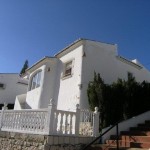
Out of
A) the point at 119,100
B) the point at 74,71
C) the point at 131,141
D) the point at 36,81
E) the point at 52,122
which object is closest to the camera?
the point at 52,122

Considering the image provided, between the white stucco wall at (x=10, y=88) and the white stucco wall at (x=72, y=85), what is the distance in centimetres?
1515

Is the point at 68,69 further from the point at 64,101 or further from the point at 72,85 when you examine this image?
the point at 64,101

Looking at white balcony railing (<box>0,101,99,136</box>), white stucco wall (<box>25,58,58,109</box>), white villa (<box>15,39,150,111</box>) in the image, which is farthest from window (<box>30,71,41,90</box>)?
white balcony railing (<box>0,101,99,136</box>)

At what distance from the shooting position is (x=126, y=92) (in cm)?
1348

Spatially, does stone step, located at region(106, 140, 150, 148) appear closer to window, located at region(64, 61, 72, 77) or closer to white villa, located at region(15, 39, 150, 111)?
white villa, located at region(15, 39, 150, 111)

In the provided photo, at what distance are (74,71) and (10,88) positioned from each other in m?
17.1

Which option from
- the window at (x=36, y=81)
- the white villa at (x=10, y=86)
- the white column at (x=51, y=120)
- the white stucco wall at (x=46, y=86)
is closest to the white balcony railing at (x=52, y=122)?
the white column at (x=51, y=120)

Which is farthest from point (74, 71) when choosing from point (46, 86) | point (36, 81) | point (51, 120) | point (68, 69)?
point (51, 120)

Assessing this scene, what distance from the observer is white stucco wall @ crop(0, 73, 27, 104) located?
30.6m

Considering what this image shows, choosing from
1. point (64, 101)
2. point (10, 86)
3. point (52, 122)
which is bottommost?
point (52, 122)

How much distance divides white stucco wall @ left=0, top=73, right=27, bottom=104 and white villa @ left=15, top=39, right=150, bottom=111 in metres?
10.6

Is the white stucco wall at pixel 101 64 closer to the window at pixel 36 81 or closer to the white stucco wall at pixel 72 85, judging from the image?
the white stucco wall at pixel 72 85

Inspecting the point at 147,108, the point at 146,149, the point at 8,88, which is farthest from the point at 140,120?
the point at 8,88

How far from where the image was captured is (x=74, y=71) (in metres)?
16.8
